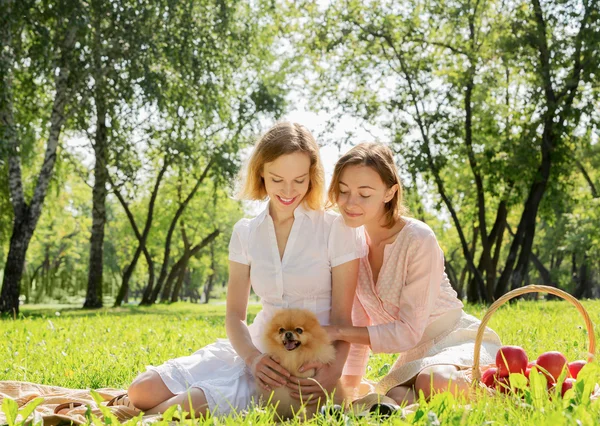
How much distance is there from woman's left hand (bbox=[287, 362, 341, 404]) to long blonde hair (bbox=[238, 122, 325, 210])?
3.53 ft

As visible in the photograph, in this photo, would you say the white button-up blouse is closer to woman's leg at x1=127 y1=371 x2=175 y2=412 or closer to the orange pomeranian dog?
the orange pomeranian dog

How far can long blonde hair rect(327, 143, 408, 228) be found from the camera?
419 cm

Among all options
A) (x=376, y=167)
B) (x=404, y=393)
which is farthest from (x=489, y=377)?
(x=376, y=167)

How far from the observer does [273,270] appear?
4.31 metres

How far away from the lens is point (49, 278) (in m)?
47.6

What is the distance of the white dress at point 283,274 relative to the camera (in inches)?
164

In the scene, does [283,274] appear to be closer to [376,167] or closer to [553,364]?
[376,167]

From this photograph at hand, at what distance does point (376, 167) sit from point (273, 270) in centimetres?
96

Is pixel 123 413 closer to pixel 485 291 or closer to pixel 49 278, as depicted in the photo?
pixel 485 291

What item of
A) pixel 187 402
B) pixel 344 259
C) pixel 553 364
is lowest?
pixel 187 402

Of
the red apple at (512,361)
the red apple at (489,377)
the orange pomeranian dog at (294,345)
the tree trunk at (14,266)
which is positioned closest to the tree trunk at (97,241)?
the tree trunk at (14,266)

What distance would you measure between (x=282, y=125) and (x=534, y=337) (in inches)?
156

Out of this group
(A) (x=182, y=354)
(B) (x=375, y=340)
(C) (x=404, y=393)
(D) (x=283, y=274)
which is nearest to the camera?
(B) (x=375, y=340)

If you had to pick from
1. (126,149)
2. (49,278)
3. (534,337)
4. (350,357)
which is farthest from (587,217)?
(49,278)
